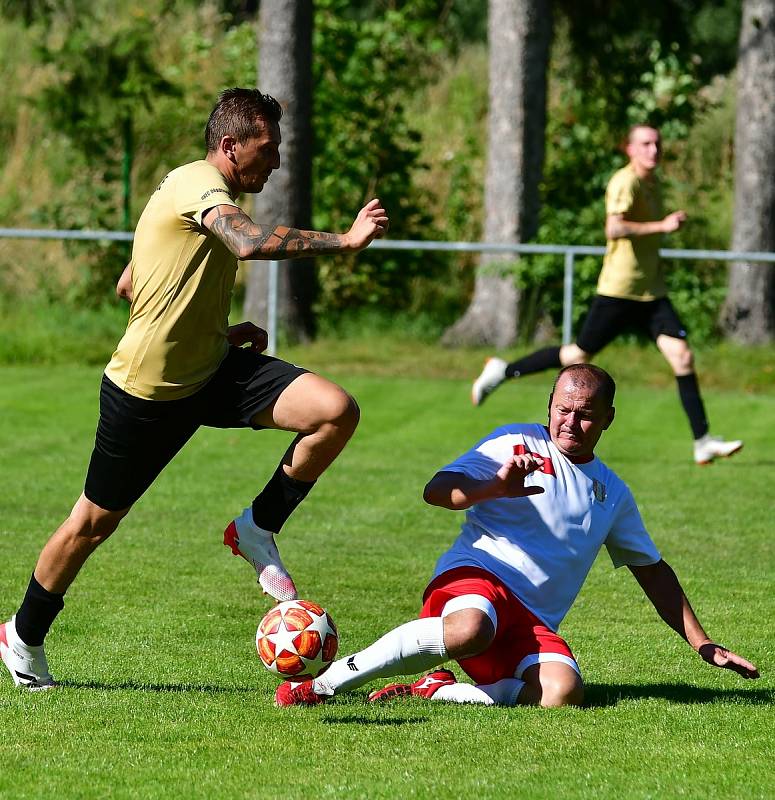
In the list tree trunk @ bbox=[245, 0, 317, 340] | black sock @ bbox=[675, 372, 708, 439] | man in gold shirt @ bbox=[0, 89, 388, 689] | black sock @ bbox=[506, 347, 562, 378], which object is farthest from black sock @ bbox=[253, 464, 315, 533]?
tree trunk @ bbox=[245, 0, 317, 340]

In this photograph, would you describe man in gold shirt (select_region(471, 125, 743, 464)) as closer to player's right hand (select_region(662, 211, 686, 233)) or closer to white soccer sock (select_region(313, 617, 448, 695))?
player's right hand (select_region(662, 211, 686, 233))

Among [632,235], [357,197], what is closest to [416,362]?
[357,197]

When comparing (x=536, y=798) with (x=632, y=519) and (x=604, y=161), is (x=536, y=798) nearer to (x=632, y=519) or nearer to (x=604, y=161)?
(x=632, y=519)

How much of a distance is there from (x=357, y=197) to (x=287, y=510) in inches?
659

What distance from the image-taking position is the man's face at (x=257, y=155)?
17.5 ft

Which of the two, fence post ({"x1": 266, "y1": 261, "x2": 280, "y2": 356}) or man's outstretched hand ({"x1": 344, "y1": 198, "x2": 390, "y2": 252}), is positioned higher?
man's outstretched hand ({"x1": 344, "y1": 198, "x2": 390, "y2": 252})

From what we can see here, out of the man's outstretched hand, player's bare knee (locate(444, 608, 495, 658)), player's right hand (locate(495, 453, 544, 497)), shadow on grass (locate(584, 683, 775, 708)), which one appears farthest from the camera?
shadow on grass (locate(584, 683, 775, 708))

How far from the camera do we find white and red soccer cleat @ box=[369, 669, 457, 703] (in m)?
5.61

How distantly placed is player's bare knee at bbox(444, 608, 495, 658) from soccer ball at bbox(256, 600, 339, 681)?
47cm

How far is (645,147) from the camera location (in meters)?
11.6

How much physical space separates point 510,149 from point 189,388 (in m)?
14.4

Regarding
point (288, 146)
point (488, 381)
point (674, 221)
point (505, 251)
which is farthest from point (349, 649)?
point (288, 146)

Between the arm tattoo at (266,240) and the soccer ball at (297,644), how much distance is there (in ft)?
4.31

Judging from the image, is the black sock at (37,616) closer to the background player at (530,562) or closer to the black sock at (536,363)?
the background player at (530,562)
